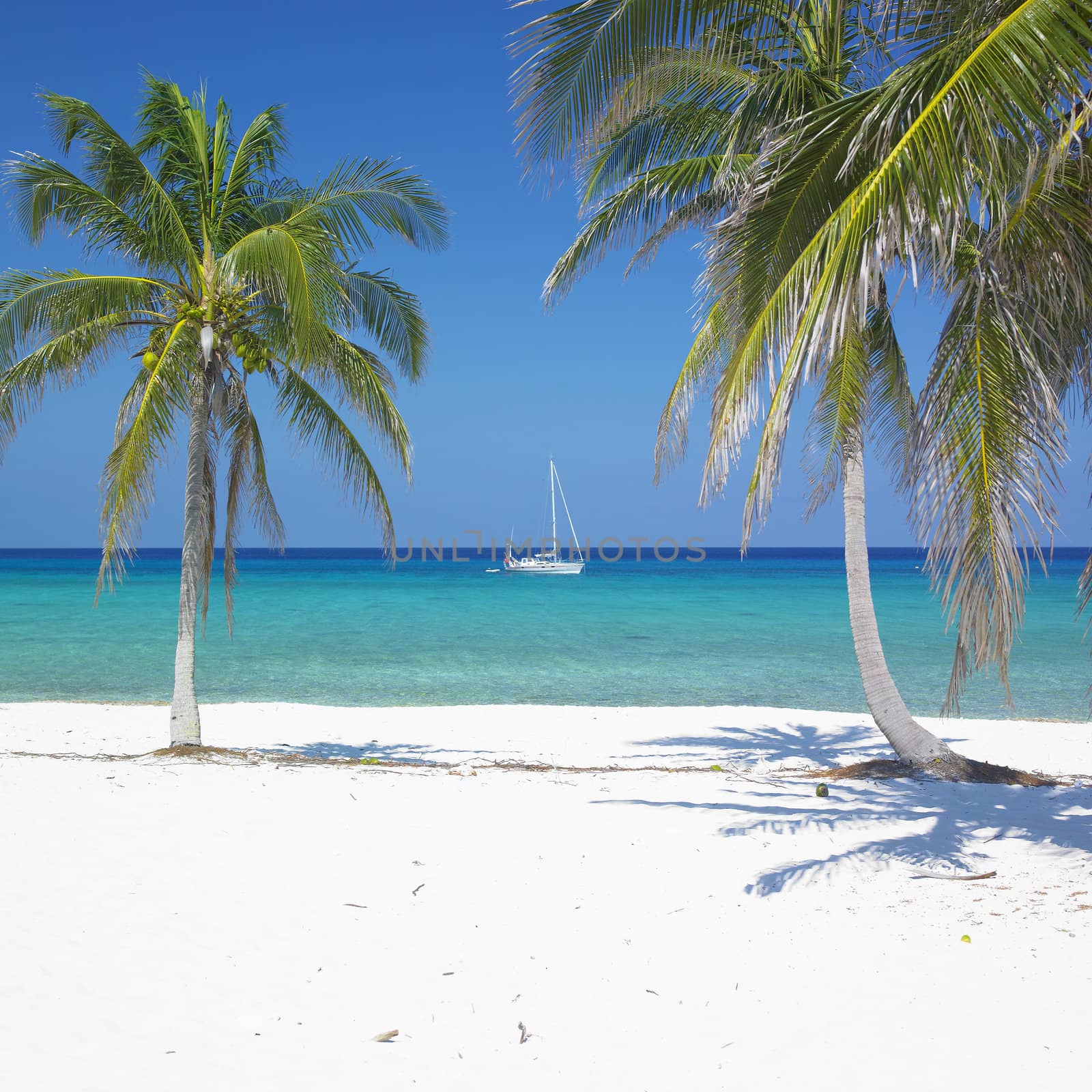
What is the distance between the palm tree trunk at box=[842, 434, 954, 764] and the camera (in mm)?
7598

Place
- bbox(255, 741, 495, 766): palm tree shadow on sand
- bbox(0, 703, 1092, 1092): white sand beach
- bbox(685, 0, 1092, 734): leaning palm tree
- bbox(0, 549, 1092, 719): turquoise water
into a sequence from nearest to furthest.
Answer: bbox(0, 703, 1092, 1092): white sand beach, bbox(685, 0, 1092, 734): leaning palm tree, bbox(255, 741, 495, 766): palm tree shadow on sand, bbox(0, 549, 1092, 719): turquoise water

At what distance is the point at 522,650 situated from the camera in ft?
73.7

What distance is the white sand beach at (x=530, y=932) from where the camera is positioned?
2834 millimetres

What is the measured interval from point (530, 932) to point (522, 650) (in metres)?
18.7

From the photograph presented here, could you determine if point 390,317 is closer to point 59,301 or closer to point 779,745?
point 59,301

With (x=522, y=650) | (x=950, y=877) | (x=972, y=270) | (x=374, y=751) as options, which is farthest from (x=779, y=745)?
(x=522, y=650)

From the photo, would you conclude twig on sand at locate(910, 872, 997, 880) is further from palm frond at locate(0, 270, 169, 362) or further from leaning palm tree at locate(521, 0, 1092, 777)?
palm frond at locate(0, 270, 169, 362)

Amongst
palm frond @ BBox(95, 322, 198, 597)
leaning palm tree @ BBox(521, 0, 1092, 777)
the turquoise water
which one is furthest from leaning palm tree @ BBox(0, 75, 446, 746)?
the turquoise water

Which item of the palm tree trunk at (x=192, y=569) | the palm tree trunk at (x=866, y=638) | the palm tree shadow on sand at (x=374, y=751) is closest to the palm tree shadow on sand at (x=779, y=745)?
the palm tree trunk at (x=866, y=638)

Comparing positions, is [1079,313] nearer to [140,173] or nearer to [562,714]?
[140,173]

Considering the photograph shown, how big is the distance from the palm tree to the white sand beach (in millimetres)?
1919

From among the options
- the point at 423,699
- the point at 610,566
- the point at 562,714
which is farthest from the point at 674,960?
the point at 610,566

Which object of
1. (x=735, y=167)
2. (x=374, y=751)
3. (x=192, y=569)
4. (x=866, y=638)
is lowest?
(x=374, y=751)

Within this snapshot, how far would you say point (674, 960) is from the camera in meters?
3.59
